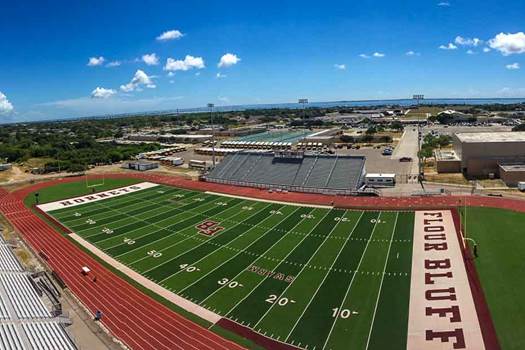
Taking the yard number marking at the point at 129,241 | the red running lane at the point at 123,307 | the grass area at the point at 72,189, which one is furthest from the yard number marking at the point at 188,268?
the grass area at the point at 72,189

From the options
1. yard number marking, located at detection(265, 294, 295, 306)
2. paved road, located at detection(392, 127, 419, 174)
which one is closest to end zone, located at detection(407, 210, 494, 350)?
yard number marking, located at detection(265, 294, 295, 306)

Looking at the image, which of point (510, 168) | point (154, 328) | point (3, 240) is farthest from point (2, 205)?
point (510, 168)

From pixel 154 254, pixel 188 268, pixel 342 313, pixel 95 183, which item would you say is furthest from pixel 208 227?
pixel 95 183

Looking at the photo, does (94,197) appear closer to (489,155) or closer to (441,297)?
(441,297)

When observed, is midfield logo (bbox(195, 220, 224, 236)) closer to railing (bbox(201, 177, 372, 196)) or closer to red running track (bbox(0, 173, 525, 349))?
red running track (bbox(0, 173, 525, 349))

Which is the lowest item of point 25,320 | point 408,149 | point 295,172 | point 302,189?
point 25,320

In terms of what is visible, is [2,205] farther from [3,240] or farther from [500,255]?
[500,255]

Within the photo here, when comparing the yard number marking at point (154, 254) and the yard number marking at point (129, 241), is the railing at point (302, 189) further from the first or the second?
the yard number marking at point (154, 254)
